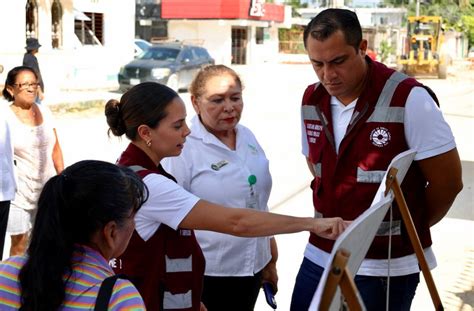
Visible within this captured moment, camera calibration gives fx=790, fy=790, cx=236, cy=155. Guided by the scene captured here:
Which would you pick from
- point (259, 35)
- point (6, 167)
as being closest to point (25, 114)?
point (6, 167)

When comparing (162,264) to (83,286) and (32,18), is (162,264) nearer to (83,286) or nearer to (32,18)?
(83,286)

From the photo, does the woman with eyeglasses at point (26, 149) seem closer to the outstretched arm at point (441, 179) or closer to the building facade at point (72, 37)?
the outstretched arm at point (441, 179)

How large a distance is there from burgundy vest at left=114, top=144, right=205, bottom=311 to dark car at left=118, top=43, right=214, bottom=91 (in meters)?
21.0

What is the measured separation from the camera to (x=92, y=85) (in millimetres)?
26438

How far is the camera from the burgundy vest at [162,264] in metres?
2.76

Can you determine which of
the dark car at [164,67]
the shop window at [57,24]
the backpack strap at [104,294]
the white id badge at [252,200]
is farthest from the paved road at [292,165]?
the shop window at [57,24]

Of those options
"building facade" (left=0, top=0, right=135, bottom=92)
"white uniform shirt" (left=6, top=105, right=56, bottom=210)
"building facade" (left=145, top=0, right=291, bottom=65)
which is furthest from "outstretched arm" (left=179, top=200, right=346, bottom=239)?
"building facade" (left=145, top=0, right=291, bottom=65)

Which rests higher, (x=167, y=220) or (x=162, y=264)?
(x=167, y=220)

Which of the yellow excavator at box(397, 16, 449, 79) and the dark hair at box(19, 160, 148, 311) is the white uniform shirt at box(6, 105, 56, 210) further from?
the yellow excavator at box(397, 16, 449, 79)

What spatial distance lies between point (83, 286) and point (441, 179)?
5.36 ft

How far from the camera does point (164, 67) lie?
80.7ft

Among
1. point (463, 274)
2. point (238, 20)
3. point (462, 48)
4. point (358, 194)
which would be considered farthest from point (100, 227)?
point (462, 48)

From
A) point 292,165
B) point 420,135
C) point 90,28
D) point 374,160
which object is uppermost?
point 90,28

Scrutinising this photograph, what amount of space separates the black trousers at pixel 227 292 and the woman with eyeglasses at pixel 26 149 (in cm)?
250
